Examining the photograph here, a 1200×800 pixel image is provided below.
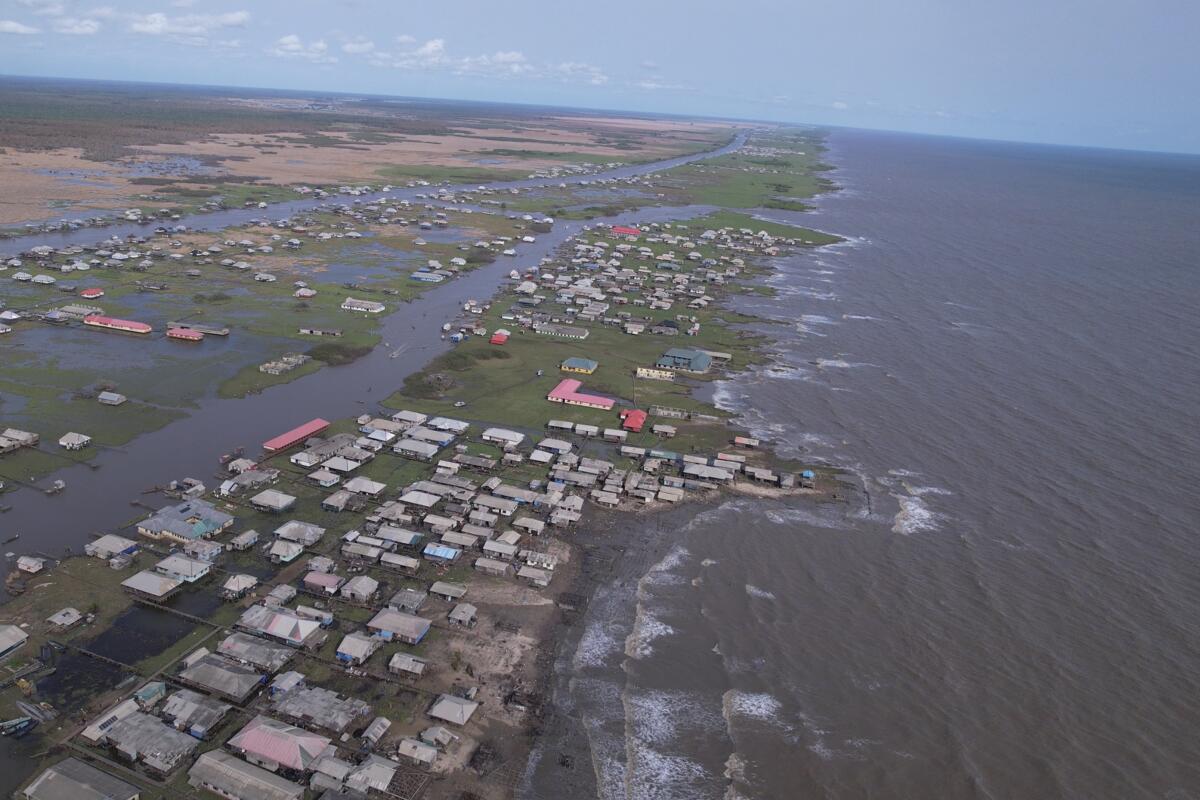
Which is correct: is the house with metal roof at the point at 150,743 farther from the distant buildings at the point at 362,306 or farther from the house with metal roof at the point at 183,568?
the distant buildings at the point at 362,306

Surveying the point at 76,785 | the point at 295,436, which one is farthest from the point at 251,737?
the point at 295,436

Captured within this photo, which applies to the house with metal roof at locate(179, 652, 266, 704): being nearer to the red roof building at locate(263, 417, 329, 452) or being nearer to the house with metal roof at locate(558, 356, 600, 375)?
the red roof building at locate(263, 417, 329, 452)

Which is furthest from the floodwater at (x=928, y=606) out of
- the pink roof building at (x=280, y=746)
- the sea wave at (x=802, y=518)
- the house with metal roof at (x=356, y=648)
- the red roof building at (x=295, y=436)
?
the red roof building at (x=295, y=436)

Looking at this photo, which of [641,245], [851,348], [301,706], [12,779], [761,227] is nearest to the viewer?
[12,779]

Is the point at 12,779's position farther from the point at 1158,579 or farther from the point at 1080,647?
the point at 1158,579

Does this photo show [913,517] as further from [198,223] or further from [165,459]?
[198,223]

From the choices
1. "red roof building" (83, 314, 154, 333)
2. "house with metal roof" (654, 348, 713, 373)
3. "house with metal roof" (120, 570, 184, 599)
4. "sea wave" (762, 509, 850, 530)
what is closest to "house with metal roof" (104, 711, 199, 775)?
"house with metal roof" (120, 570, 184, 599)

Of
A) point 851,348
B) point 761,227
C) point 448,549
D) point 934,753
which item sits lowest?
point 934,753

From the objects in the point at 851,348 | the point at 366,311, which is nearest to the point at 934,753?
the point at 851,348
